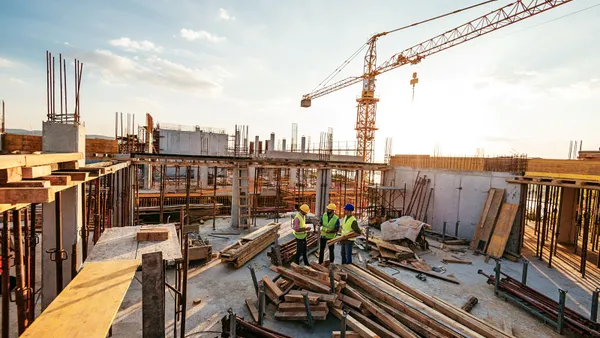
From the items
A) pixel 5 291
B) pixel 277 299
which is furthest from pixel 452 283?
pixel 5 291

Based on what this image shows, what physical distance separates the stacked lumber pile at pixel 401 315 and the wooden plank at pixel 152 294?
3430 millimetres

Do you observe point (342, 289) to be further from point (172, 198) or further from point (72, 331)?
point (172, 198)

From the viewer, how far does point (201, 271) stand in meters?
8.92

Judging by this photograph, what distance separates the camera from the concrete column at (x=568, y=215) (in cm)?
1321

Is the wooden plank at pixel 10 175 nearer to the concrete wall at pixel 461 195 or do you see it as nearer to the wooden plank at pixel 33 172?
the wooden plank at pixel 33 172

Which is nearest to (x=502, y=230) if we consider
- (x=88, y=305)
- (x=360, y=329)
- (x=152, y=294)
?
(x=360, y=329)

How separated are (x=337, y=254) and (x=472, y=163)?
26.7 feet

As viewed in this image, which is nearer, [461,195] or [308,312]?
[308,312]

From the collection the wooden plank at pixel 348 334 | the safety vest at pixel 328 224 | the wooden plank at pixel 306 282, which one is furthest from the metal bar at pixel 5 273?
the safety vest at pixel 328 224

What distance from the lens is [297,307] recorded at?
6.23 metres

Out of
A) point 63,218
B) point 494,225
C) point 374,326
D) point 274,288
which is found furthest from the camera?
point 494,225

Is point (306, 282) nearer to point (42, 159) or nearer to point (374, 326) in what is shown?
point (374, 326)

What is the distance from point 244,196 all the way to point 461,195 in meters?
10.6

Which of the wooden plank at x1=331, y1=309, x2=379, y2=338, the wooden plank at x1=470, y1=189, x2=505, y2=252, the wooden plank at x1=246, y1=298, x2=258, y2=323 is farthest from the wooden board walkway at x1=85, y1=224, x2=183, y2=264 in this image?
the wooden plank at x1=470, y1=189, x2=505, y2=252
